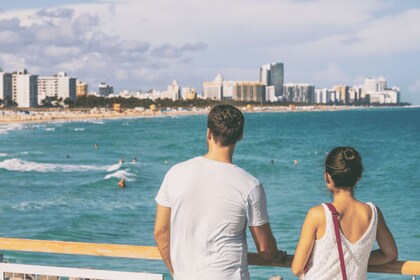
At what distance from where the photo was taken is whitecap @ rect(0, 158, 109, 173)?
42.1 m

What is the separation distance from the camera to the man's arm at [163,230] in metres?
3.41

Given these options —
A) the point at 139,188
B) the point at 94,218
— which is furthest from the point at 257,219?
the point at 139,188

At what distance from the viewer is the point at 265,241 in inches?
133

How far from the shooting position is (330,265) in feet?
10.6

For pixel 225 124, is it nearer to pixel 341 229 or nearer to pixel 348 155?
pixel 348 155

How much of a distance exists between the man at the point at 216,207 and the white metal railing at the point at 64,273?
78 centimetres

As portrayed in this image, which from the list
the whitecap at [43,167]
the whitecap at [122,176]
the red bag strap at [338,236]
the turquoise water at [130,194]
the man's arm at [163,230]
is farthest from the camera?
the whitecap at [43,167]

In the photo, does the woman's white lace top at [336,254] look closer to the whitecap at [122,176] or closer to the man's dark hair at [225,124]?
the man's dark hair at [225,124]

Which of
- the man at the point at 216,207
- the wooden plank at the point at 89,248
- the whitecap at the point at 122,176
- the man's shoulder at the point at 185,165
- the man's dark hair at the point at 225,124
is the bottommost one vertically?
the whitecap at the point at 122,176

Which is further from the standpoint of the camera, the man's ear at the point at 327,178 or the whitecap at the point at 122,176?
the whitecap at the point at 122,176

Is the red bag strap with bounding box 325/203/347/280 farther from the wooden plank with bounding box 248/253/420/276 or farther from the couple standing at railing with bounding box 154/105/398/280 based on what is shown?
the wooden plank with bounding box 248/253/420/276

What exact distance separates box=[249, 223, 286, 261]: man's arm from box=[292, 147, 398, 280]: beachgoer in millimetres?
167

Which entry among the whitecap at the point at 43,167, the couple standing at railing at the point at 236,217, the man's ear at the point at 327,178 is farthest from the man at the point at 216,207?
the whitecap at the point at 43,167

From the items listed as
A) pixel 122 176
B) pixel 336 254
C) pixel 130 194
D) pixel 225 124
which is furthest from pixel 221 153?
pixel 122 176
